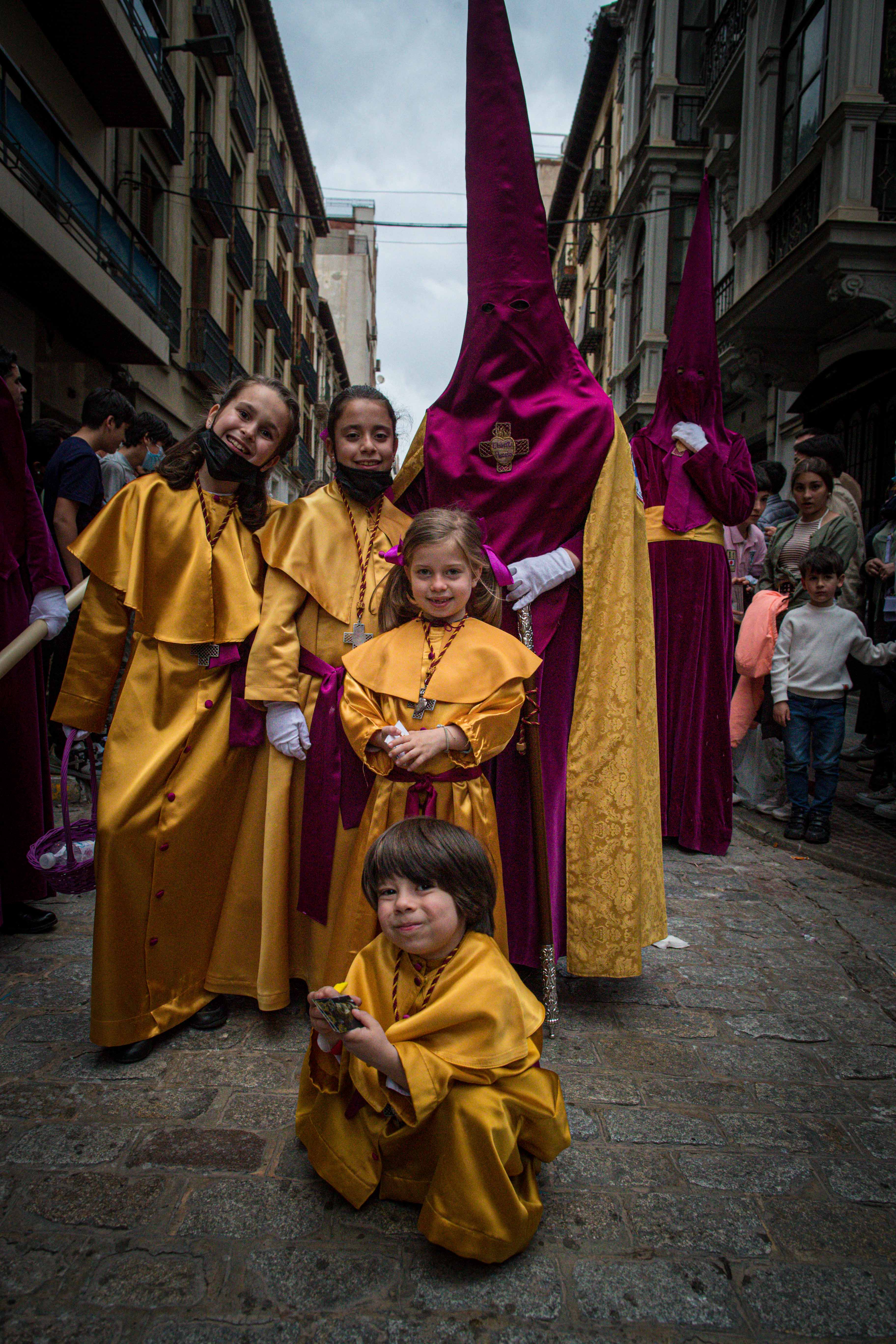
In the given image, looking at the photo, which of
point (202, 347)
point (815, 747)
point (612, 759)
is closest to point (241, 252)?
point (202, 347)

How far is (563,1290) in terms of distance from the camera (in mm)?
1524

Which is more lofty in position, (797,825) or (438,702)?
(438,702)

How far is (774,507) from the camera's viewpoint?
691 cm

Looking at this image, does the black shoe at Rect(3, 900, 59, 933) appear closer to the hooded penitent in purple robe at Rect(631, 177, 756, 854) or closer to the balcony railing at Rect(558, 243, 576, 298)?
Result: the hooded penitent in purple robe at Rect(631, 177, 756, 854)

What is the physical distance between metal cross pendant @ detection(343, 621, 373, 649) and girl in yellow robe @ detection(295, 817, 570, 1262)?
818 mm

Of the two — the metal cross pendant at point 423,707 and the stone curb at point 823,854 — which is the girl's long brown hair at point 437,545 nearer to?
the metal cross pendant at point 423,707

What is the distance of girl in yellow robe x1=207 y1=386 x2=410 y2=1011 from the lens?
243 cm

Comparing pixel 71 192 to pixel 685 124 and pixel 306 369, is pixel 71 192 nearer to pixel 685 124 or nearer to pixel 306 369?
pixel 685 124

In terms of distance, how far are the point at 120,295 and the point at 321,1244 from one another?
12110 millimetres

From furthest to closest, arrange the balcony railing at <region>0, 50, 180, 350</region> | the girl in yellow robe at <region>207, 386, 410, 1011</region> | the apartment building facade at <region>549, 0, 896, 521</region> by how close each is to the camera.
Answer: the apartment building facade at <region>549, 0, 896, 521</region>, the balcony railing at <region>0, 50, 180, 350</region>, the girl in yellow robe at <region>207, 386, 410, 1011</region>

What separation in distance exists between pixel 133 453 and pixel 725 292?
11.5 metres

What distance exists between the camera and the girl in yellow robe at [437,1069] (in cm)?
158

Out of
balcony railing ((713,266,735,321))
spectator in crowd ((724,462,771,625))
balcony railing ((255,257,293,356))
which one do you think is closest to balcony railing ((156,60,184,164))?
balcony railing ((255,257,293,356))

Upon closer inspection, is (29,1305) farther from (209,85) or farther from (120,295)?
(209,85)
